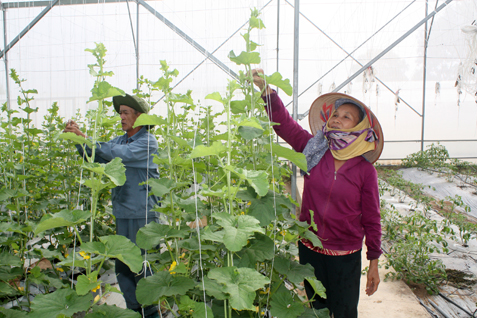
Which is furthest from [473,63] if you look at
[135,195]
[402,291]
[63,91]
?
[63,91]

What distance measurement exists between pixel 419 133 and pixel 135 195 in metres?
8.09

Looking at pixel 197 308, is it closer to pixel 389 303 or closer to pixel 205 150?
pixel 205 150

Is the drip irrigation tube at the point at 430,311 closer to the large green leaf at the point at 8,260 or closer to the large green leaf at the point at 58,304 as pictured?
the large green leaf at the point at 58,304

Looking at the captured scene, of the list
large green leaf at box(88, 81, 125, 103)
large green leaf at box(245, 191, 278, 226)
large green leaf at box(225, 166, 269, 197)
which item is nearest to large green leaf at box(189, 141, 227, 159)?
large green leaf at box(225, 166, 269, 197)

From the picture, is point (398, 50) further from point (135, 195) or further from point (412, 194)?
point (135, 195)

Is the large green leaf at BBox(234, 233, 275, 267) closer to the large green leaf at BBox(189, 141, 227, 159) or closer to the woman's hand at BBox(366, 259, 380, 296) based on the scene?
the large green leaf at BBox(189, 141, 227, 159)

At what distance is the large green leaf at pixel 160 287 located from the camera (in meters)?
0.95

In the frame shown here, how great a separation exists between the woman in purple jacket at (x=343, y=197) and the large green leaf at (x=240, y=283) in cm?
86

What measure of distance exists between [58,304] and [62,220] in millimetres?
222

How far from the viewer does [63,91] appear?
5.27m

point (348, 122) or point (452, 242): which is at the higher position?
point (348, 122)

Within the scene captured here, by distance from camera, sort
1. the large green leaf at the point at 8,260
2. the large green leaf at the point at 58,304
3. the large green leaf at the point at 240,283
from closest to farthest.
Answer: the large green leaf at the point at 240,283 → the large green leaf at the point at 58,304 → the large green leaf at the point at 8,260

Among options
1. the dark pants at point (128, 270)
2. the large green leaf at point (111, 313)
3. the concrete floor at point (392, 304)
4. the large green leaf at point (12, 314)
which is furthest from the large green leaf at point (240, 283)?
the concrete floor at point (392, 304)

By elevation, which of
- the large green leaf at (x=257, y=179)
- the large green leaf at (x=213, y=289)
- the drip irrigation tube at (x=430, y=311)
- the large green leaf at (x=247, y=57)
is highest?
the large green leaf at (x=247, y=57)
